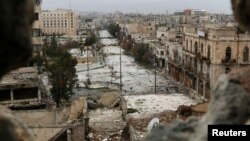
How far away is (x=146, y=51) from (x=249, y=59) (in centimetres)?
3329

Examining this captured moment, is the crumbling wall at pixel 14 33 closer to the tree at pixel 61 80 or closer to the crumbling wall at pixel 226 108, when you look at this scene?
the crumbling wall at pixel 226 108

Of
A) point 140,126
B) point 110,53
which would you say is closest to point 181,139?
point 140,126

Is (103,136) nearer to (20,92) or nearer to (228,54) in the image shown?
(20,92)

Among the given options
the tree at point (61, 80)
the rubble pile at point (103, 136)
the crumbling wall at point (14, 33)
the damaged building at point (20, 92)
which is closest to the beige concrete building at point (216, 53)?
the tree at point (61, 80)

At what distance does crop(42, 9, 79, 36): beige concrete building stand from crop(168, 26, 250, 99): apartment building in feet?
295

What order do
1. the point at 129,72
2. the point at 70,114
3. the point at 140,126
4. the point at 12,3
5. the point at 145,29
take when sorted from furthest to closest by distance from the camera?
the point at 145,29 → the point at 129,72 → the point at 70,114 → the point at 140,126 → the point at 12,3

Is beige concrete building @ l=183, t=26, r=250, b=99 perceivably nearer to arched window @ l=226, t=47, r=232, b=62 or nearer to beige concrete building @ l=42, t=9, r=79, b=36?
arched window @ l=226, t=47, r=232, b=62

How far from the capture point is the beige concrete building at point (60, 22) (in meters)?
127

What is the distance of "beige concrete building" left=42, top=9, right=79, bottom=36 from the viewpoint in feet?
418

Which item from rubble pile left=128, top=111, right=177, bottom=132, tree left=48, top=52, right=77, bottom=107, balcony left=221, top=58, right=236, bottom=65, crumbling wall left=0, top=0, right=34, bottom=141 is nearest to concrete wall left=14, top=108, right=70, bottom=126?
rubble pile left=128, top=111, right=177, bottom=132

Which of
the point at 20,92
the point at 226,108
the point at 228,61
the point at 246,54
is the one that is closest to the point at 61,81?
the point at 20,92

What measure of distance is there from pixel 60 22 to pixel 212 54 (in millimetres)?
98321

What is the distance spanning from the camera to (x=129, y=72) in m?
58.8

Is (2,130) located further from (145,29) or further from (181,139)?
(145,29)
